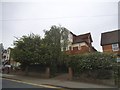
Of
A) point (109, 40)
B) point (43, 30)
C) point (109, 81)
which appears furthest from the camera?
point (109, 40)

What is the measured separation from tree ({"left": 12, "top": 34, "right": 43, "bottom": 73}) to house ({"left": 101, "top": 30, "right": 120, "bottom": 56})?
15.5 m

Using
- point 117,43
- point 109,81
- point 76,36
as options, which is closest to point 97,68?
point 109,81

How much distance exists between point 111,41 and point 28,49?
1777cm

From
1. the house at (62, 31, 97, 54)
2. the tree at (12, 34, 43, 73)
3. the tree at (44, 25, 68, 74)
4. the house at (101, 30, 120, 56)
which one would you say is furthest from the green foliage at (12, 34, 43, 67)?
the house at (101, 30, 120, 56)

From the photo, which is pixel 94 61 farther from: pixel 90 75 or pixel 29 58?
pixel 29 58

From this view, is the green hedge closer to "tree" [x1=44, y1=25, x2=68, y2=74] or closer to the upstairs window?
"tree" [x1=44, y1=25, x2=68, y2=74]

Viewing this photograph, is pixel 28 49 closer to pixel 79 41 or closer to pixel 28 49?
pixel 28 49

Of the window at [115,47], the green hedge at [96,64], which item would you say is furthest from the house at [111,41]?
the green hedge at [96,64]

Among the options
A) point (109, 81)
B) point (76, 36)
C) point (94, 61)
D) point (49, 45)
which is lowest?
point (109, 81)

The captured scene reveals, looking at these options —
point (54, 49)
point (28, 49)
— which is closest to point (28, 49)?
point (28, 49)

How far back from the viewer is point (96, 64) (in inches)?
814

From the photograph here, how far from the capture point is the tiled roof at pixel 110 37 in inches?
1439

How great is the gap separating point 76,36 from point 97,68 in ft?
78.4

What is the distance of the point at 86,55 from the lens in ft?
72.2
